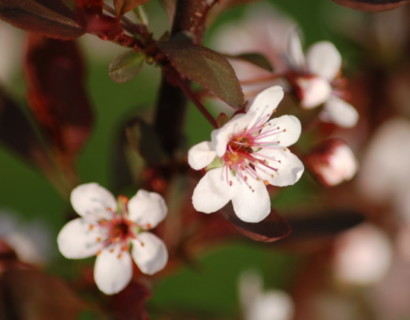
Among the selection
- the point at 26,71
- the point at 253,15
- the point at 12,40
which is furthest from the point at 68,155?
the point at 12,40

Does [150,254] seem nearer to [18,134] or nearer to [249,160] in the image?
[249,160]

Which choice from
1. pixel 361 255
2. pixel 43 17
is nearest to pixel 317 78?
pixel 43 17

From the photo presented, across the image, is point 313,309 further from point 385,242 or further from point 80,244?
point 80,244

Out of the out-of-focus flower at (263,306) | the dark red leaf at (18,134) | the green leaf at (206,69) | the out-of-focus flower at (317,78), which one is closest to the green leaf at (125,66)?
the green leaf at (206,69)

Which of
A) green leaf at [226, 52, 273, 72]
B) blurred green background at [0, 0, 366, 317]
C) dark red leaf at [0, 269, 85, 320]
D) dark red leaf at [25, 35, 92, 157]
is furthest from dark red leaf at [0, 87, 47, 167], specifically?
blurred green background at [0, 0, 366, 317]

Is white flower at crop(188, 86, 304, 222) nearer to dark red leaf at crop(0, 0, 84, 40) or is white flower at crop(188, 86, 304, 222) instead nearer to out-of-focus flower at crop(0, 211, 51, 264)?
dark red leaf at crop(0, 0, 84, 40)
